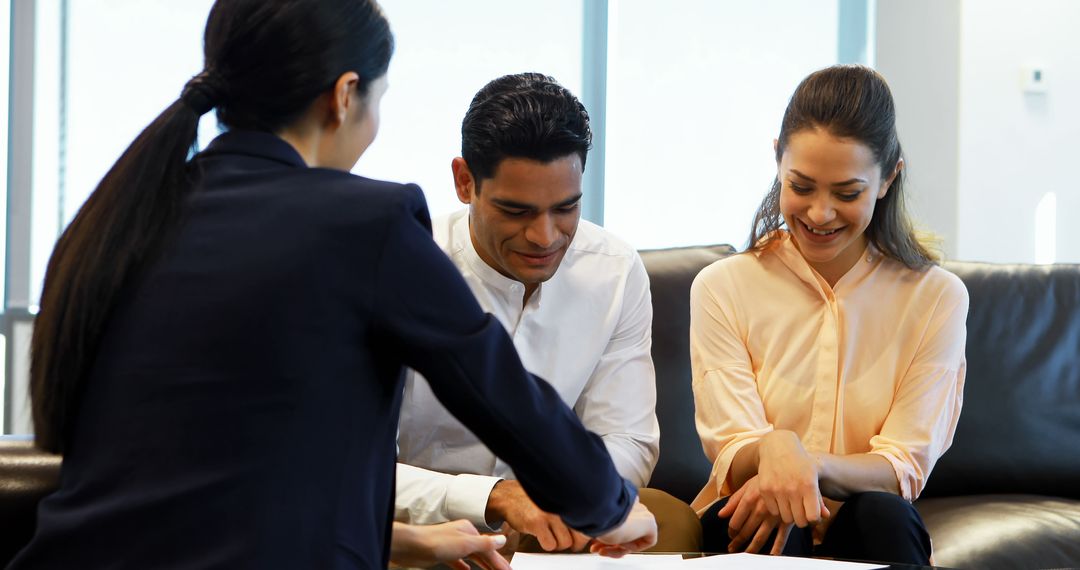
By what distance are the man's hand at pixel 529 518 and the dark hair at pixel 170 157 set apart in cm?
55

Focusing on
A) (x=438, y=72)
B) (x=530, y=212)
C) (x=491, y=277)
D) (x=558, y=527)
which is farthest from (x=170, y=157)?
(x=438, y=72)

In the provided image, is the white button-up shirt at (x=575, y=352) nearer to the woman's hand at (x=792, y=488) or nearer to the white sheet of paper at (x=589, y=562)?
the woman's hand at (x=792, y=488)

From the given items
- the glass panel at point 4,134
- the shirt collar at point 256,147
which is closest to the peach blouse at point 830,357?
the shirt collar at point 256,147

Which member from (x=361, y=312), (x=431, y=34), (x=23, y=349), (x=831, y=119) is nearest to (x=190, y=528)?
(x=361, y=312)

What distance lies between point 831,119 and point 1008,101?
2261 mm

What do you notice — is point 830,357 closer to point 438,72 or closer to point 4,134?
point 438,72

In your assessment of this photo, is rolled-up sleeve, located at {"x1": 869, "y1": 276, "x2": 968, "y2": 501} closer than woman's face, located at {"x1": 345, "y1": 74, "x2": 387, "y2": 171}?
No

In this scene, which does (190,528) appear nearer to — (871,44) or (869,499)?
(869,499)

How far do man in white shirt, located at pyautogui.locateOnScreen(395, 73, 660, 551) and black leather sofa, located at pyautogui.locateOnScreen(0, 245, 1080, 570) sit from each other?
46cm

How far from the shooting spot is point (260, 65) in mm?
977

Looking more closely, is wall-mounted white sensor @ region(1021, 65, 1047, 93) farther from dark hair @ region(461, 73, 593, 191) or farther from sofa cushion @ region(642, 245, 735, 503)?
dark hair @ region(461, 73, 593, 191)

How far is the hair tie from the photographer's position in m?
0.98

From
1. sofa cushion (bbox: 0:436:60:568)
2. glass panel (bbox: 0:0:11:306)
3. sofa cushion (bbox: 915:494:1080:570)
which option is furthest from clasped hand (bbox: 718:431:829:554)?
glass panel (bbox: 0:0:11:306)

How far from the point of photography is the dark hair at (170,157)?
0.91 metres
